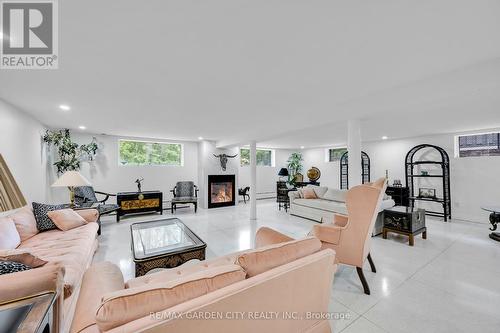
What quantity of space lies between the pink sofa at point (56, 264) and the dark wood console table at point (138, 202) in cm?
204

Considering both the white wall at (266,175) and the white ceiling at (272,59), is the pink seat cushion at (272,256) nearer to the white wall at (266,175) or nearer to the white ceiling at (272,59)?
the white ceiling at (272,59)

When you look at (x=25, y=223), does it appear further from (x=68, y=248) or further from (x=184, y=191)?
(x=184, y=191)

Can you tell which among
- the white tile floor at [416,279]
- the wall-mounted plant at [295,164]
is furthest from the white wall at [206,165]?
the wall-mounted plant at [295,164]

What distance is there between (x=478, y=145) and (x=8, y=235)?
30.0 feet

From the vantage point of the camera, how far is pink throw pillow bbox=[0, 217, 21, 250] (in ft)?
6.82

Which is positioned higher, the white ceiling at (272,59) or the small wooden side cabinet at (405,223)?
the white ceiling at (272,59)

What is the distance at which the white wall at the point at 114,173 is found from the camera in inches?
224

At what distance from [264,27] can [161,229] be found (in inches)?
122

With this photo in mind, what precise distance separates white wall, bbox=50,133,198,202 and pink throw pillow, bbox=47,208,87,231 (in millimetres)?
3153

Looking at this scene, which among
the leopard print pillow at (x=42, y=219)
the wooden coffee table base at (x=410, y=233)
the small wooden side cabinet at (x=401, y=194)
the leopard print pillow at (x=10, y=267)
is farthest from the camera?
the small wooden side cabinet at (x=401, y=194)

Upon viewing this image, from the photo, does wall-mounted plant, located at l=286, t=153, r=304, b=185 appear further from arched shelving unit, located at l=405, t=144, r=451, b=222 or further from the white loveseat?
arched shelving unit, located at l=405, t=144, r=451, b=222

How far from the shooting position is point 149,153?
671cm

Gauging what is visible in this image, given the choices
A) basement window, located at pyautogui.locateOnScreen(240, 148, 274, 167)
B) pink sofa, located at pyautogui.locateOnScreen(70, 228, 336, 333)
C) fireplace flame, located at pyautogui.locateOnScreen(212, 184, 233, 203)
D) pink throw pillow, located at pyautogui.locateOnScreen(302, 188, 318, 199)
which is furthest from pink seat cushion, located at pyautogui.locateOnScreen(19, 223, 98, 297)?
basement window, located at pyautogui.locateOnScreen(240, 148, 274, 167)

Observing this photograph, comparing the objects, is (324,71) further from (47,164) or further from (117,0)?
(47,164)
